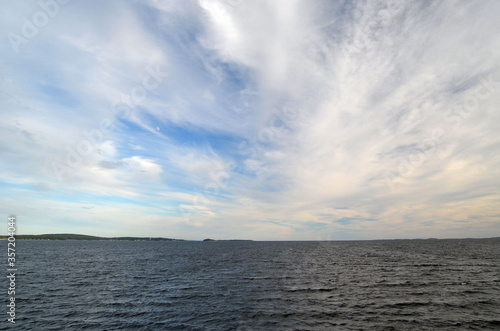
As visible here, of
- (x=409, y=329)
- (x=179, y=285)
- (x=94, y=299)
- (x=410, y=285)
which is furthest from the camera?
(x=179, y=285)

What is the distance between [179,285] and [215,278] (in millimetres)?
9212

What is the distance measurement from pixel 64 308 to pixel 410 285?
55.4 metres

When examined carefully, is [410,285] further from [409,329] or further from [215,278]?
[215,278]

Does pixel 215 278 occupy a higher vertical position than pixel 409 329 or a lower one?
lower

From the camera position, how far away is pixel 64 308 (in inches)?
1309

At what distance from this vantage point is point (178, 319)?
96.6ft

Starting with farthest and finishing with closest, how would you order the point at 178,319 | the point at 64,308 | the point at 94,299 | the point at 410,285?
the point at 410,285 → the point at 94,299 → the point at 64,308 → the point at 178,319

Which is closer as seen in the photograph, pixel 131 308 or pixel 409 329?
pixel 409 329

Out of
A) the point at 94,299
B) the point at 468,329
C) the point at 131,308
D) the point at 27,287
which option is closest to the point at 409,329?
the point at 468,329

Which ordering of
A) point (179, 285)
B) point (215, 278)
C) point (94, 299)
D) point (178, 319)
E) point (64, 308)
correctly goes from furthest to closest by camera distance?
point (215, 278), point (179, 285), point (94, 299), point (64, 308), point (178, 319)

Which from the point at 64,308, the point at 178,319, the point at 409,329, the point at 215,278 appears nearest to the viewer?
the point at 409,329

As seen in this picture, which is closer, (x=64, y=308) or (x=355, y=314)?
(x=355, y=314)

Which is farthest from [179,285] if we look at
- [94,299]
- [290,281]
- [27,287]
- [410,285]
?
[410,285]

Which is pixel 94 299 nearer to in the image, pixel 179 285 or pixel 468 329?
pixel 179 285
